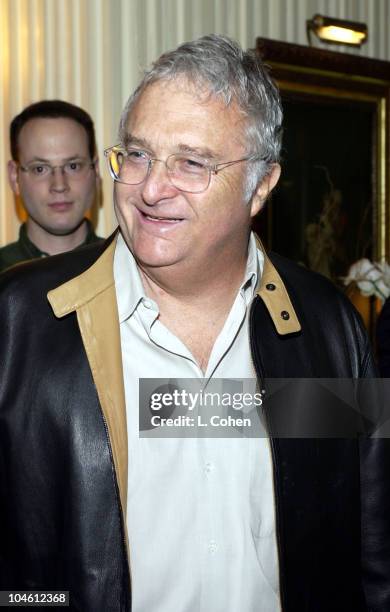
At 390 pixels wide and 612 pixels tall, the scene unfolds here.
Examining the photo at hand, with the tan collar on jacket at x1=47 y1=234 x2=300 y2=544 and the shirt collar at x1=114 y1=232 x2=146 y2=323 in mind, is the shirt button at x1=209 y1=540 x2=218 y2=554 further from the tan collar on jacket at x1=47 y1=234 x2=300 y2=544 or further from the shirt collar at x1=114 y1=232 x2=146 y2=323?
the shirt collar at x1=114 y1=232 x2=146 y2=323

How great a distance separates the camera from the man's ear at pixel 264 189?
6.25ft

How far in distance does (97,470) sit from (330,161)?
2787 millimetres

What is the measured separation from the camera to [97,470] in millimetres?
1625

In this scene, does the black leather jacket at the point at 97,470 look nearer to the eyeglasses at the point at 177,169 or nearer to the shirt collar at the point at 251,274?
the shirt collar at the point at 251,274

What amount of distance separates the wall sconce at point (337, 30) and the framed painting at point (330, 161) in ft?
0.31

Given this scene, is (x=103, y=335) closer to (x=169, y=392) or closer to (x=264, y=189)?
(x=169, y=392)

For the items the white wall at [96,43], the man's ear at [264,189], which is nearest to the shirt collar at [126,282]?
the man's ear at [264,189]

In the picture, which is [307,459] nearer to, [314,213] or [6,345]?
[6,345]


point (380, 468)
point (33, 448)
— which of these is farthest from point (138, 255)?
point (380, 468)

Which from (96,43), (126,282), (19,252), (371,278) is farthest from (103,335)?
(371,278)

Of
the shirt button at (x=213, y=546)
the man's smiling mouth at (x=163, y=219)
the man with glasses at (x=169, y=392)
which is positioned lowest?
the shirt button at (x=213, y=546)

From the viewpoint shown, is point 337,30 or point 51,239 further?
point 337,30

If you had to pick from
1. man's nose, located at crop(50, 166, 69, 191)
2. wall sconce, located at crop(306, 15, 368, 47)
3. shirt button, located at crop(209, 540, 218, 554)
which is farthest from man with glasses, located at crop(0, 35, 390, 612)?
wall sconce, located at crop(306, 15, 368, 47)

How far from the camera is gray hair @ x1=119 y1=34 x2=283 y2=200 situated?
5.64 feet
